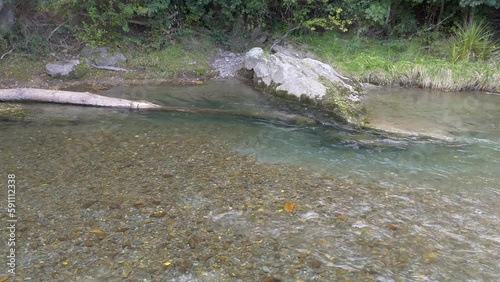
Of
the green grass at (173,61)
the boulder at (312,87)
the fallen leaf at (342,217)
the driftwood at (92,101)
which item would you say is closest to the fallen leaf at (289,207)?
the fallen leaf at (342,217)

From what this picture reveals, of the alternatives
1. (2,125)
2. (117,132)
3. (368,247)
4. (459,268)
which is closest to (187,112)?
(117,132)

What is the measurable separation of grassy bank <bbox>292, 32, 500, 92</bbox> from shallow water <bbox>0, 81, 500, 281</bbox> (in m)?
2.88

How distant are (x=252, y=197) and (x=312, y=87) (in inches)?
169

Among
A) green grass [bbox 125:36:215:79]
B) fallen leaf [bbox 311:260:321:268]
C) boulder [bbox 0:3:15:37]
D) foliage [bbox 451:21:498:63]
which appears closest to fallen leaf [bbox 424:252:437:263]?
fallen leaf [bbox 311:260:321:268]

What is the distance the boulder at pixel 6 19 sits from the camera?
1077 centimetres

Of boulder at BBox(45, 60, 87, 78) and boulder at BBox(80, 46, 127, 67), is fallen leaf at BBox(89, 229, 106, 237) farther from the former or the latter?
boulder at BBox(80, 46, 127, 67)

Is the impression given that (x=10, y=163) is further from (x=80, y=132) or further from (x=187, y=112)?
(x=187, y=112)

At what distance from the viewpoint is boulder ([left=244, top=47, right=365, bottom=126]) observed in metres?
7.96

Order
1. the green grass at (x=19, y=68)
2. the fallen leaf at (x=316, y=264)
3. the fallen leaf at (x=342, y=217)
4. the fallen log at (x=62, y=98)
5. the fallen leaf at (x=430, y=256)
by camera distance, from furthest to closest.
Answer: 1. the green grass at (x=19, y=68)
2. the fallen log at (x=62, y=98)
3. the fallen leaf at (x=342, y=217)
4. the fallen leaf at (x=430, y=256)
5. the fallen leaf at (x=316, y=264)

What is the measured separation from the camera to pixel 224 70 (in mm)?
12102

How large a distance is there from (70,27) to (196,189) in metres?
8.73

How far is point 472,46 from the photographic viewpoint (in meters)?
11.8

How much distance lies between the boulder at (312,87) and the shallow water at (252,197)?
0.56 m

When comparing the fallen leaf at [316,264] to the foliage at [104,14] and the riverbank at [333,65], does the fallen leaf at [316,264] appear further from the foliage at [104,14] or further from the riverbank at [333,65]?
the foliage at [104,14]
